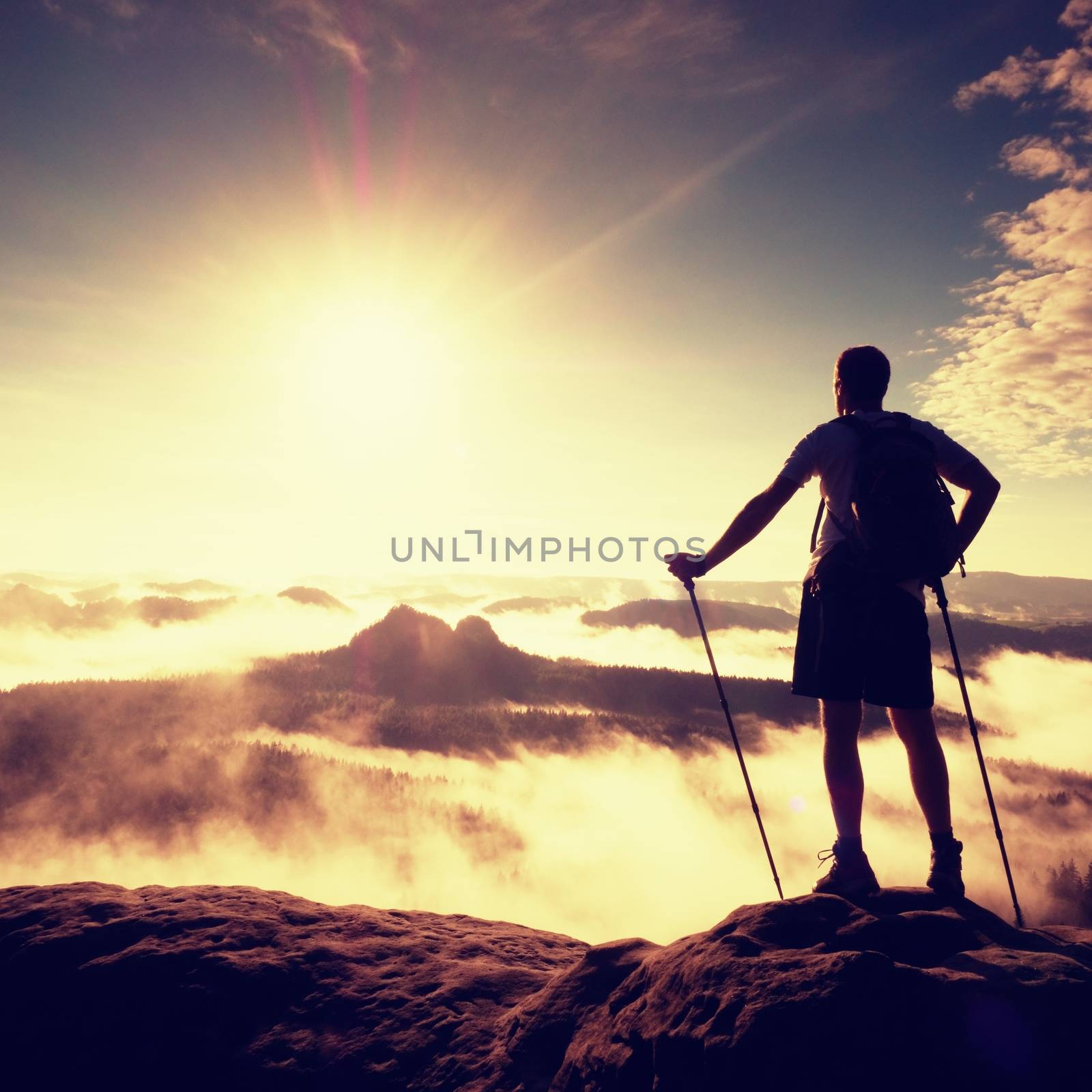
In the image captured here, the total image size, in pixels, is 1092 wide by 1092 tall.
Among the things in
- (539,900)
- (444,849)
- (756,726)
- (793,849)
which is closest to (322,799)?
(444,849)

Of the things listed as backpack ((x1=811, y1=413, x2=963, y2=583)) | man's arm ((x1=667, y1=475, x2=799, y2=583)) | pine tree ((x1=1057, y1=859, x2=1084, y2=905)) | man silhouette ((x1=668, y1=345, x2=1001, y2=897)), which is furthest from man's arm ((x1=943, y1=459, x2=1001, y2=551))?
pine tree ((x1=1057, y1=859, x2=1084, y2=905))

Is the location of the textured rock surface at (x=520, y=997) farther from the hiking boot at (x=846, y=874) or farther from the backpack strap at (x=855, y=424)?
the backpack strap at (x=855, y=424)

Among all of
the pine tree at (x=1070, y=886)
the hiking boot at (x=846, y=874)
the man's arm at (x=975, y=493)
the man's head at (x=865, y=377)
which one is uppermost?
the man's head at (x=865, y=377)

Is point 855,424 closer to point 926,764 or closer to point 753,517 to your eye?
point 753,517

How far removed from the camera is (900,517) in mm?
4992

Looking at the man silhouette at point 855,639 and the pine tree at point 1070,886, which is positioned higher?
the man silhouette at point 855,639

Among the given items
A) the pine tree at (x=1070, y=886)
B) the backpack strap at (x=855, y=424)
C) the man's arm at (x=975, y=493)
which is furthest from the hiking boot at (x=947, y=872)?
the pine tree at (x=1070, y=886)

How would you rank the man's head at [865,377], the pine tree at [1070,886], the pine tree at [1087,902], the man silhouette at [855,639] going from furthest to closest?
the pine tree at [1070,886] → the pine tree at [1087,902] → the man's head at [865,377] → the man silhouette at [855,639]

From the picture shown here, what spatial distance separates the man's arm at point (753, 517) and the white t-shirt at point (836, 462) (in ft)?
0.33

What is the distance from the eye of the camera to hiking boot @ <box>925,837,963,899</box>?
501 centimetres

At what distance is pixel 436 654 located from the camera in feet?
520

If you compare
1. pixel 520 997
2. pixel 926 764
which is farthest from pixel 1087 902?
pixel 520 997

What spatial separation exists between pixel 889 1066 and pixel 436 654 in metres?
159

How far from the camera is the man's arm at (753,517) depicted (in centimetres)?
535
